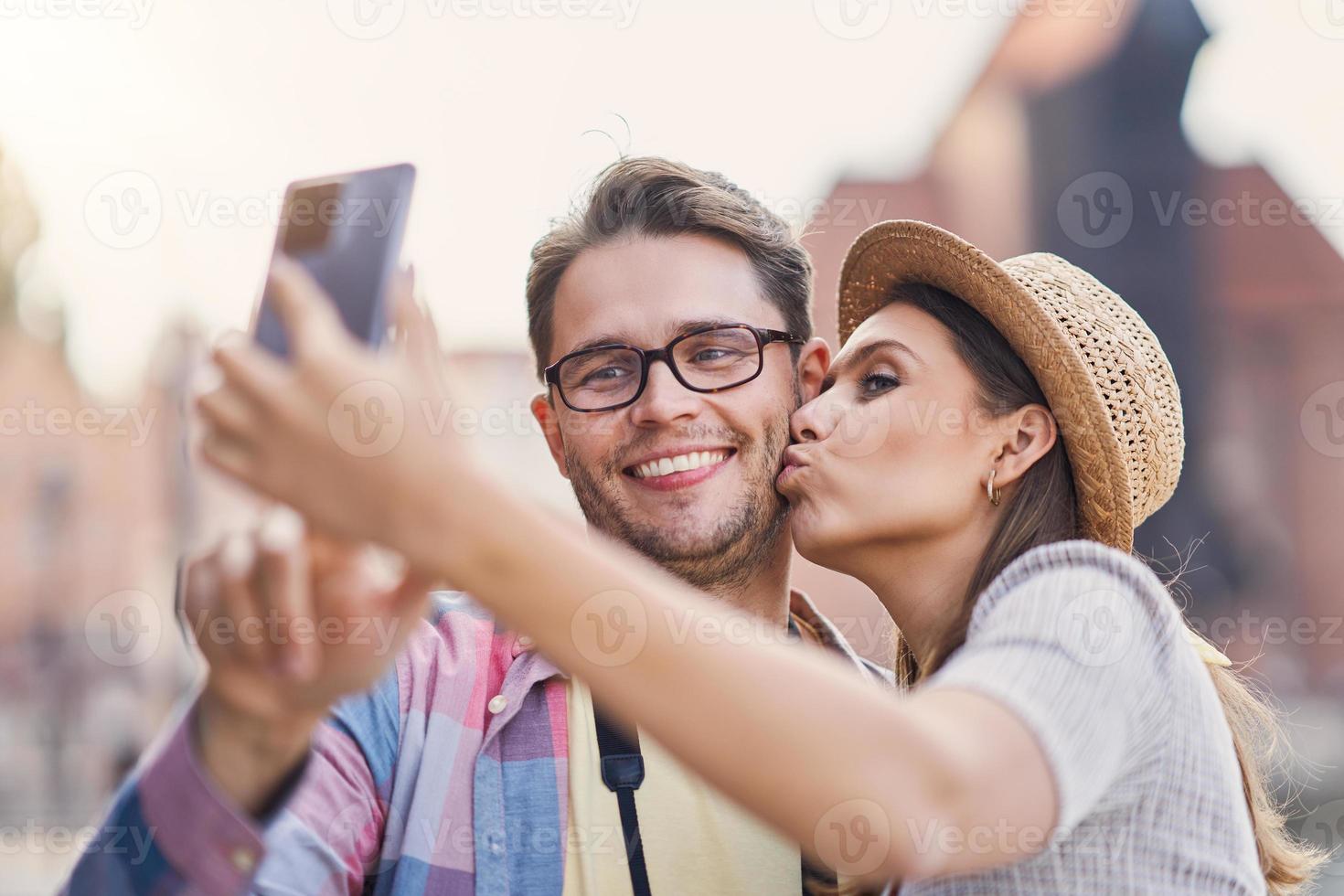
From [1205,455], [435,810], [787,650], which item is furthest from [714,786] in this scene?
[1205,455]

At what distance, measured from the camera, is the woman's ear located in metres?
2.46

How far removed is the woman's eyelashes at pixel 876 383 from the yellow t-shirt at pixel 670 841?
3.06ft

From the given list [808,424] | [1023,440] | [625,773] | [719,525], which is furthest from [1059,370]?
[625,773]

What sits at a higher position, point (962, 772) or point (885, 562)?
point (962, 772)

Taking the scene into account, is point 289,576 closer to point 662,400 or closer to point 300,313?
point 300,313

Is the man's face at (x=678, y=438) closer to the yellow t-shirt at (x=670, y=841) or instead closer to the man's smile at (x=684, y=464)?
the man's smile at (x=684, y=464)

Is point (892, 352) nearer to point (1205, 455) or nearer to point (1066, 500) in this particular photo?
point (1066, 500)

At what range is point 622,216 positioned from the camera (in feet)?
10.9

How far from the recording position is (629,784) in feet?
7.95

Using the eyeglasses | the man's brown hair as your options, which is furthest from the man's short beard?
the man's brown hair

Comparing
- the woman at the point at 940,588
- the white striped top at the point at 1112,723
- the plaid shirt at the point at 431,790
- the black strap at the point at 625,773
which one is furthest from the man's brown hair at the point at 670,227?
A: the white striped top at the point at 1112,723

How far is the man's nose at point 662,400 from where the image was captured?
9.53 ft

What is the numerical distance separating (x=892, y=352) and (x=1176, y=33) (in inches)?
764

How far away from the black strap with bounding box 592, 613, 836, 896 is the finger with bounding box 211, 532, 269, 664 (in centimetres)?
109
